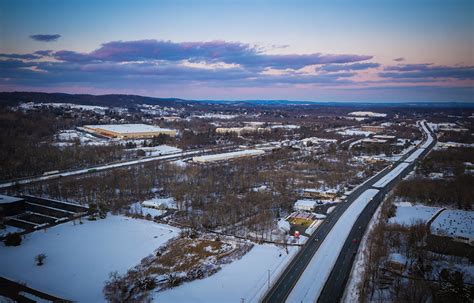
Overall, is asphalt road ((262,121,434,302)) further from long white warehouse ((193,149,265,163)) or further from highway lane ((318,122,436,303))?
long white warehouse ((193,149,265,163))

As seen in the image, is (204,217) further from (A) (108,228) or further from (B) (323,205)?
(B) (323,205)

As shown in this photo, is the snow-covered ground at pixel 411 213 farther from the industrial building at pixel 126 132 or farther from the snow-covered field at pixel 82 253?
the industrial building at pixel 126 132

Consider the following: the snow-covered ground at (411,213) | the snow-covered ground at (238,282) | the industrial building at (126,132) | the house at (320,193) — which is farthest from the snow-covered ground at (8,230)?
the industrial building at (126,132)

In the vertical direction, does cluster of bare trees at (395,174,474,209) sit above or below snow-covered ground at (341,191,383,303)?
above

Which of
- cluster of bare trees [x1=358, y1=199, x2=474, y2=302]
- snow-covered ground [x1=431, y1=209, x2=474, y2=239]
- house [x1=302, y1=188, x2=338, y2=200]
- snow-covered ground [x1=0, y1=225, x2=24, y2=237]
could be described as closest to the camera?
cluster of bare trees [x1=358, y1=199, x2=474, y2=302]

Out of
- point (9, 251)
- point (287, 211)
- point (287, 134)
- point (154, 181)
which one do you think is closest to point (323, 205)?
point (287, 211)

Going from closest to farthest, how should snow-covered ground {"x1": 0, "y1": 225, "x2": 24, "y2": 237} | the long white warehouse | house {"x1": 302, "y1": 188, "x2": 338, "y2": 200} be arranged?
1. snow-covered ground {"x1": 0, "y1": 225, "x2": 24, "y2": 237}
2. house {"x1": 302, "y1": 188, "x2": 338, "y2": 200}
3. the long white warehouse

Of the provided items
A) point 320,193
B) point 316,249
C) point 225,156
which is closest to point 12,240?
point 316,249

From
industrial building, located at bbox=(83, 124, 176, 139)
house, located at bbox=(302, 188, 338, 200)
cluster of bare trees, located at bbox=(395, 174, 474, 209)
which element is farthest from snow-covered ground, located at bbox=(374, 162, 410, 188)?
industrial building, located at bbox=(83, 124, 176, 139)
